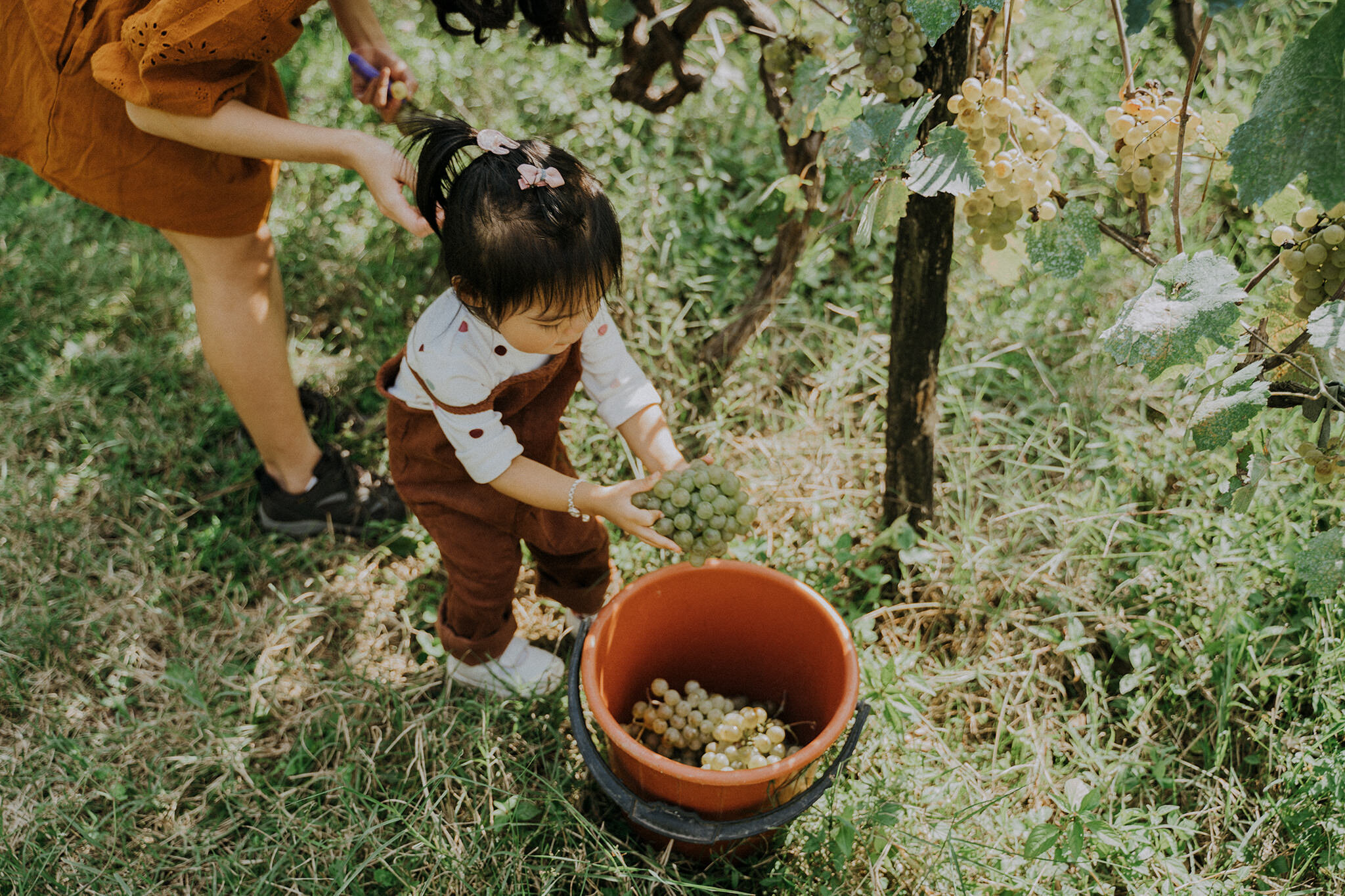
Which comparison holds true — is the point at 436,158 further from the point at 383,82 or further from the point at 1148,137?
the point at 1148,137

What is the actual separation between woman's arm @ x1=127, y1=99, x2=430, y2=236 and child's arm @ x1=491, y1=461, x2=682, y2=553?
523 millimetres

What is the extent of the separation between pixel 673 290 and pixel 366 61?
3.48ft

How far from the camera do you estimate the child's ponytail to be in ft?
5.05

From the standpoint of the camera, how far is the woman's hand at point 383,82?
7.09 feet

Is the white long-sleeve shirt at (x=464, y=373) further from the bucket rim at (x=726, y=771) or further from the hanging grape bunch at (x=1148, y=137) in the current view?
the hanging grape bunch at (x=1148, y=137)

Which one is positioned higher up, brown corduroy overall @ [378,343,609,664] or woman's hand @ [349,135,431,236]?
woman's hand @ [349,135,431,236]

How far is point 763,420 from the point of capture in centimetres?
264

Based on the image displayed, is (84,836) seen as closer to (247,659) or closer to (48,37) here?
(247,659)

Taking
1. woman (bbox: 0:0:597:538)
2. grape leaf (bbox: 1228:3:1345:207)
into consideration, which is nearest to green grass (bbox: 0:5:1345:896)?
woman (bbox: 0:0:597:538)

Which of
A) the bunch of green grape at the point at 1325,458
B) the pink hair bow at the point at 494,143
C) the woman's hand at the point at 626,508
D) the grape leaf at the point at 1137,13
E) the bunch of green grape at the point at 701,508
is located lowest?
the woman's hand at the point at 626,508

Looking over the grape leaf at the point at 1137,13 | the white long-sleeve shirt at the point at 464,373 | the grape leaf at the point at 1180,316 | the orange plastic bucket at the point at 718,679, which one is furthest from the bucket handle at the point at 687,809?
the grape leaf at the point at 1137,13

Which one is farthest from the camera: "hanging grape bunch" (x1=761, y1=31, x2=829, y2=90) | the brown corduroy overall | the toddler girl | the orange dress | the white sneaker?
the white sneaker

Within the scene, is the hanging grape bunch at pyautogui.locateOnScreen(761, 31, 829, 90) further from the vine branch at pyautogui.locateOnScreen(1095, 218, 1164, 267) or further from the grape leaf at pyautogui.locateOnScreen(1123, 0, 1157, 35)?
the grape leaf at pyautogui.locateOnScreen(1123, 0, 1157, 35)

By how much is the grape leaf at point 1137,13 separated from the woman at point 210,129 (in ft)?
3.63
